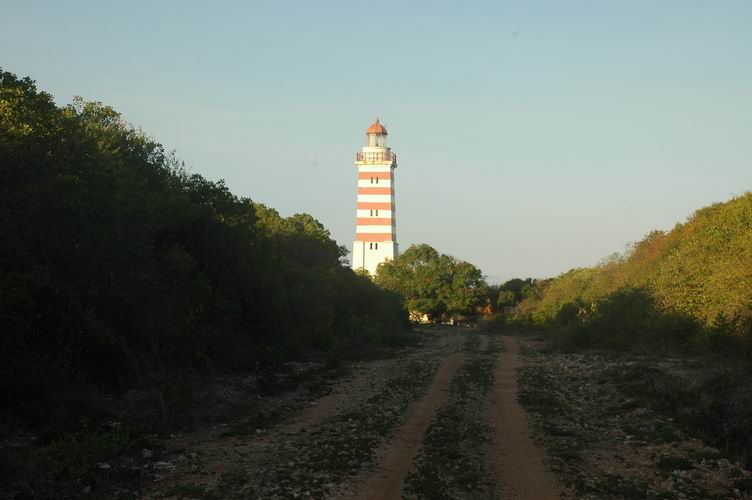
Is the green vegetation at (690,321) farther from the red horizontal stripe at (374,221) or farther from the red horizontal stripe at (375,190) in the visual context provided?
the red horizontal stripe at (375,190)

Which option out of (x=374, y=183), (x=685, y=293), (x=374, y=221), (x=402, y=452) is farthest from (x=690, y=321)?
(x=374, y=183)

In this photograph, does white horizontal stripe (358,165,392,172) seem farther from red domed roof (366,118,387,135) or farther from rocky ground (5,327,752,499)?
rocky ground (5,327,752,499)

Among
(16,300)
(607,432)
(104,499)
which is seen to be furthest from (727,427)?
(16,300)

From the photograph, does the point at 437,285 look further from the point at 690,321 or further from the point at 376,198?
the point at 690,321

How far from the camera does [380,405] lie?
672 inches

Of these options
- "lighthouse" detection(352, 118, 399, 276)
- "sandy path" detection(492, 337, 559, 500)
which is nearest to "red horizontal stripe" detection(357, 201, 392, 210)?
"lighthouse" detection(352, 118, 399, 276)

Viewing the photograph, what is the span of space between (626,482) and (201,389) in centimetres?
1046

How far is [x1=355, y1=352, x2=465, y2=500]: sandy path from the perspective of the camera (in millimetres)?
9695

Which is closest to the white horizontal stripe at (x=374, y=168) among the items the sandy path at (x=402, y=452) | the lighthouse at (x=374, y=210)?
the lighthouse at (x=374, y=210)

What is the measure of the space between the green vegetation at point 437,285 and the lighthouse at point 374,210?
80.1 inches

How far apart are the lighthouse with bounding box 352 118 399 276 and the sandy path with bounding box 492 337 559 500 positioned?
56329mm

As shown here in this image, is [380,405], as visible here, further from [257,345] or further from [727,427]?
[257,345]

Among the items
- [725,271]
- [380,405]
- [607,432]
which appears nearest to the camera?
[607,432]

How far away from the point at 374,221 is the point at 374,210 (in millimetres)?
1160
